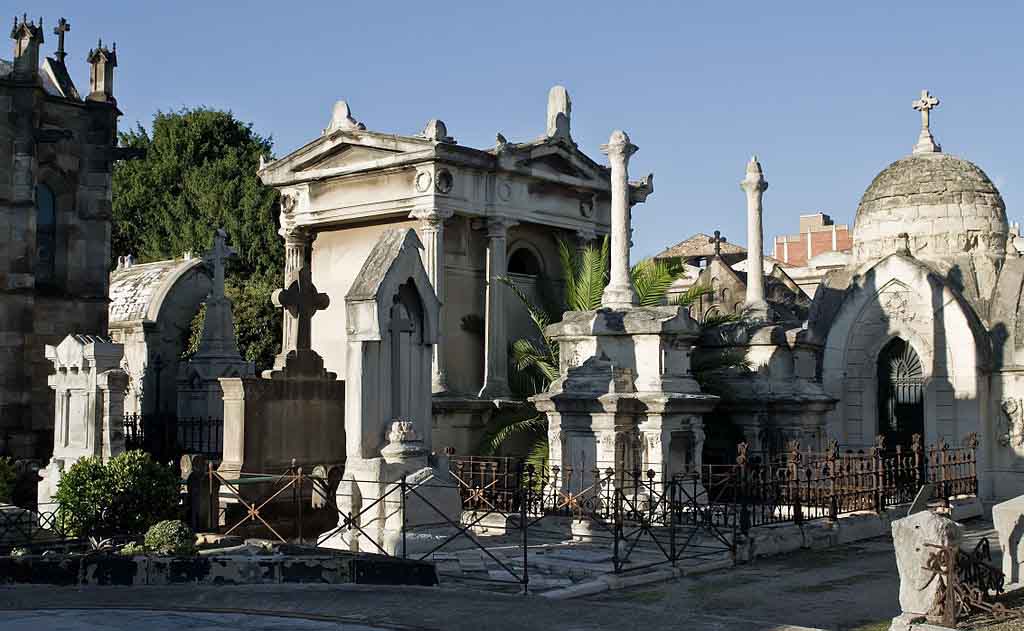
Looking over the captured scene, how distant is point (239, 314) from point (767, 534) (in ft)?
76.1

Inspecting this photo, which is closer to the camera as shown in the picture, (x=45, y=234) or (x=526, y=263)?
(x=45, y=234)

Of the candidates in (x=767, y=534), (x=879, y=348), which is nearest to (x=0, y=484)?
(x=767, y=534)

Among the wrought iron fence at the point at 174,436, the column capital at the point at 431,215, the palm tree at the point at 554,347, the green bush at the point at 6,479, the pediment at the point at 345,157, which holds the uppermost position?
the pediment at the point at 345,157

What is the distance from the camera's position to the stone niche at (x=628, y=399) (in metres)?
16.5

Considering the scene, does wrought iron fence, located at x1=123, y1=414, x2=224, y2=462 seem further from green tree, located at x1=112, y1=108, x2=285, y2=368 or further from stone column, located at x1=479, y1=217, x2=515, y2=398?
green tree, located at x1=112, y1=108, x2=285, y2=368

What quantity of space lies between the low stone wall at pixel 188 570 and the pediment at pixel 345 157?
12.5m

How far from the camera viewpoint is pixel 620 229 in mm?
18125

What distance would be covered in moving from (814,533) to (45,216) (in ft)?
48.5

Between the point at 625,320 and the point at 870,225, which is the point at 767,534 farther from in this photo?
the point at 870,225

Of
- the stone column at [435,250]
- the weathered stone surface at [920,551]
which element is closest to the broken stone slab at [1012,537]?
the weathered stone surface at [920,551]

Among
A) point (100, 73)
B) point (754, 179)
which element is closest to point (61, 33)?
point (100, 73)

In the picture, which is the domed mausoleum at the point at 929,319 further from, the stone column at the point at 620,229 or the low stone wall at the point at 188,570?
the low stone wall at the point at 188,570

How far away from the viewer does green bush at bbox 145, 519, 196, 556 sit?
1123 cm

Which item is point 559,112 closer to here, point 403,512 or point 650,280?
point 650,280
